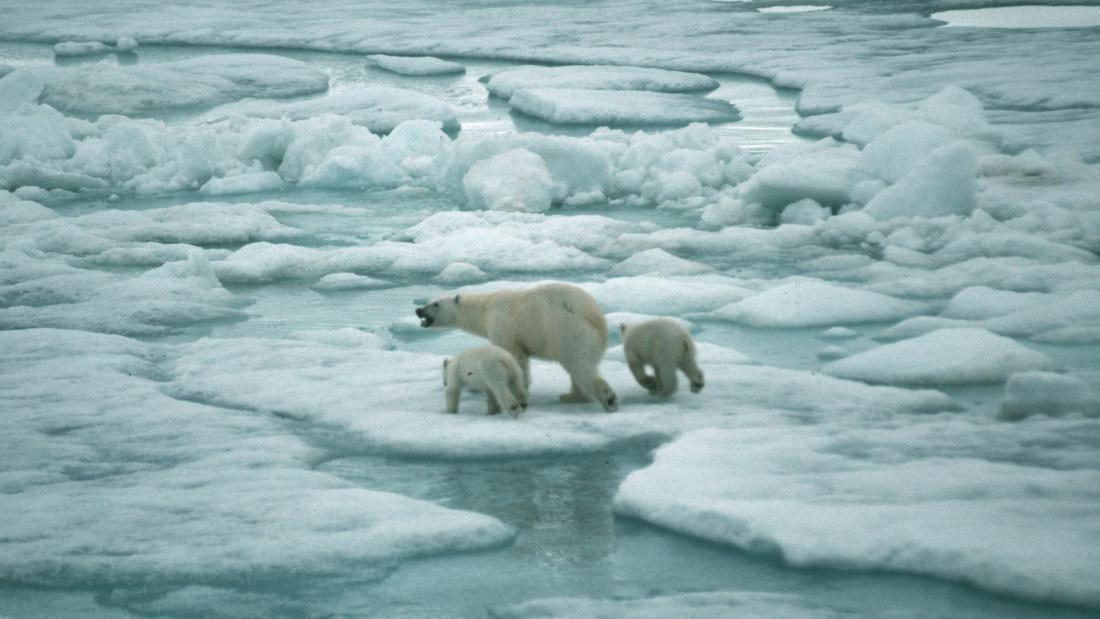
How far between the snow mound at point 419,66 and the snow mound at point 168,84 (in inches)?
53.1

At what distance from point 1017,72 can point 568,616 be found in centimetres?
1440

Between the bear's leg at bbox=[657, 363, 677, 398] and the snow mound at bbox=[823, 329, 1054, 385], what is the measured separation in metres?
0.86

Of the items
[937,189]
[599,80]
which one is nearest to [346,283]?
[937,189]

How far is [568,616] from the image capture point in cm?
349

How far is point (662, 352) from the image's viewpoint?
17.5 ft

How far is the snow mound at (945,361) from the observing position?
570 centimetres

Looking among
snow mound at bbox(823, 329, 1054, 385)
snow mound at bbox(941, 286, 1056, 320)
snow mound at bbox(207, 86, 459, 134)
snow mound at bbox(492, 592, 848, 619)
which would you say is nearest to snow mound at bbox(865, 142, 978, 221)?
snow mound at bbox(941, 286, 1056, 320)

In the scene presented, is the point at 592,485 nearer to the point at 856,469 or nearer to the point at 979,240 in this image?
the point at 856,469

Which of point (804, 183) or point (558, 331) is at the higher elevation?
point (558, 331)

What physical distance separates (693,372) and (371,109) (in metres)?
10.7

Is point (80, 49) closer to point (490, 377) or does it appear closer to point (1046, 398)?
point (490, 377)

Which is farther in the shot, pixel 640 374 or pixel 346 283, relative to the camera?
pixel 346 283

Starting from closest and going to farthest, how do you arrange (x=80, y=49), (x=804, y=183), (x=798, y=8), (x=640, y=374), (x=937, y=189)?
(x=640, y=374), (x=937, y=189), (x=804, y=183), (x=80, y=49), (x=798, y=8)

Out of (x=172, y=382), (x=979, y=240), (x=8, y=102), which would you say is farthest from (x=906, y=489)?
(x=8, y=102)
